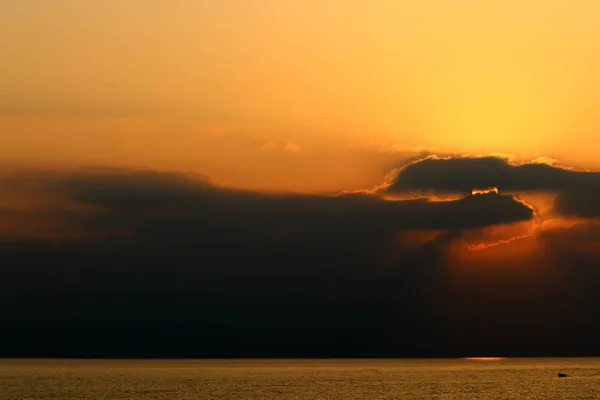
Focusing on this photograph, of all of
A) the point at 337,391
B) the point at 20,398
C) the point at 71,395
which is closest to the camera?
the point at 20,398

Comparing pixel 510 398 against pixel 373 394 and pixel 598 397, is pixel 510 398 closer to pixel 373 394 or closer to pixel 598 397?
pixel 598 397

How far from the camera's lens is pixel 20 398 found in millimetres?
144125

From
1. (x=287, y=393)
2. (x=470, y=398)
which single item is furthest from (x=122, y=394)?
(x=470, y=398)

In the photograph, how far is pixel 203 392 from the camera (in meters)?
169

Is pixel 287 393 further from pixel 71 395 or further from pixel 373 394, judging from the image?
pixel 71 395

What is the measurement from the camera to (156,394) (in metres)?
162

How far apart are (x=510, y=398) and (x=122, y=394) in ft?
215

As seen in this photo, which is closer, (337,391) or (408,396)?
(408,396)

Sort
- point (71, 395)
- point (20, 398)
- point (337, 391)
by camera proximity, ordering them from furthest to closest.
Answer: point (337, 391) < point (71, 395) < point (20, 398)

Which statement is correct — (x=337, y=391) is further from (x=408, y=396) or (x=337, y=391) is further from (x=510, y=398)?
(x=510, y=398)

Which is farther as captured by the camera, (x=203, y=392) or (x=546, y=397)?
(x=203, y=392)

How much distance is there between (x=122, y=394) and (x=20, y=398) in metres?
20.4

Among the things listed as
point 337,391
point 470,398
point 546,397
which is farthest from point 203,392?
point 546,397

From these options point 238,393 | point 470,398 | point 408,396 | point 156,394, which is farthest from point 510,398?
point 156,394
